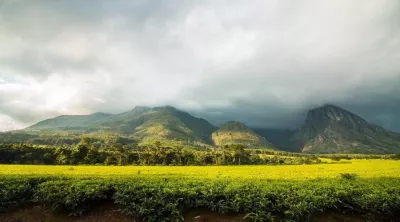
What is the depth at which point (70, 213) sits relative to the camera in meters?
17.1

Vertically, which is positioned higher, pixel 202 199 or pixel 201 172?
pixel 202 199

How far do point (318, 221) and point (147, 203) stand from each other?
1203 centimetres

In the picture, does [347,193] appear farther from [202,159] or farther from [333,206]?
[202,159]

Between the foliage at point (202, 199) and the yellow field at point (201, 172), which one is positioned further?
the yellow field at point (201, 172)

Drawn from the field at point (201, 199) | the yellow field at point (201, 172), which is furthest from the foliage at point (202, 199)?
the yellow field at point (201, 172)

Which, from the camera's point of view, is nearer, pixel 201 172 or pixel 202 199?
pixel 202 199

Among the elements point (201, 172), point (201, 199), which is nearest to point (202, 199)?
point (201, 199)

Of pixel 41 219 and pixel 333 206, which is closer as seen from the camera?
pixel 41 219

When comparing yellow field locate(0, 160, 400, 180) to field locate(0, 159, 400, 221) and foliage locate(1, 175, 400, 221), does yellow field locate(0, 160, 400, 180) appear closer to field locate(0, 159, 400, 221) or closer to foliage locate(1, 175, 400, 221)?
field locate(0, 159, 400, 221)

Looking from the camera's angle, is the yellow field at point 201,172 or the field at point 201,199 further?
the yellow field at point 201,172

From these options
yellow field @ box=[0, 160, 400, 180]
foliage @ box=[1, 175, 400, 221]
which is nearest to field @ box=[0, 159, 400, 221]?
foliage @ box=[1, 175, 400, 221]

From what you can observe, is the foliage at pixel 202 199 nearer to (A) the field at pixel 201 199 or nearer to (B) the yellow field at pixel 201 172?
(A) the field at pixel 201 199

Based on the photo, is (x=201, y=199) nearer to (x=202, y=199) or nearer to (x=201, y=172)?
(x=202, y=199)

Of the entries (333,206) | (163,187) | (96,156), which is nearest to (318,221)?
(333,206)
